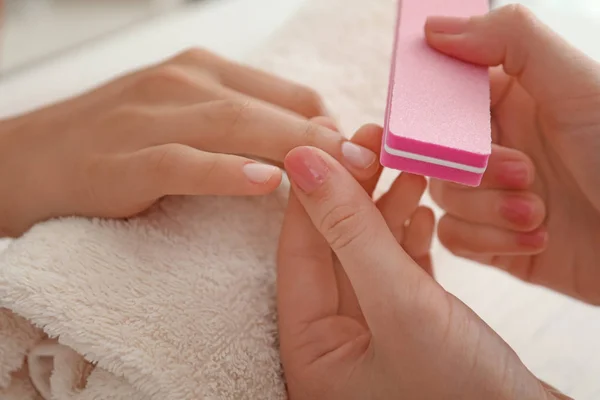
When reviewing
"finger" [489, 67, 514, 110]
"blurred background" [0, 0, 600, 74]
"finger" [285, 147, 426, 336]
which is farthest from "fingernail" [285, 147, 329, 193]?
"blurred background" [0, 0, 600, 74]

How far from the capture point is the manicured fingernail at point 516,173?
637mm

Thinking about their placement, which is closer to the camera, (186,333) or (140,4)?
(186,333)

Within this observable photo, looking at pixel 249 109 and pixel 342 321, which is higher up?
pixel 249 109

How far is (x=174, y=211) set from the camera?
574 mm

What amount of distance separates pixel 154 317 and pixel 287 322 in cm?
11

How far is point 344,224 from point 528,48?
273 millimetres

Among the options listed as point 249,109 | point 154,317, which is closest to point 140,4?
point 249,109

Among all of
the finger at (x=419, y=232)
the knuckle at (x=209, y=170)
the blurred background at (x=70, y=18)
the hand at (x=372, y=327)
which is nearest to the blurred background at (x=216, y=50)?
the blurred background at (x=70, y=18)

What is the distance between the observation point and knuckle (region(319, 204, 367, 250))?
1.51 ft

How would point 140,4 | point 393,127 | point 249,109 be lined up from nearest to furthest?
point 393,127 < point 249,109 < point 140,4

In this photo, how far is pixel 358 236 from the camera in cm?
46

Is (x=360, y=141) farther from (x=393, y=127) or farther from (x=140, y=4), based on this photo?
(x=140, y=4)

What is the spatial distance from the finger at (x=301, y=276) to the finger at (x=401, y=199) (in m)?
0.10

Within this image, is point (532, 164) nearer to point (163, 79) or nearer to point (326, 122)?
point (326, 122)
